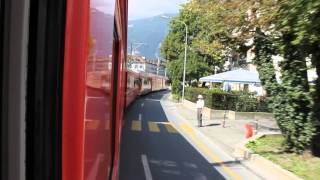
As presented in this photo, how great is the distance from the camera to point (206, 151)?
18.1 m

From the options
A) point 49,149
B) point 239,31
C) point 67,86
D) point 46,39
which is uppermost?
A: point 239,31

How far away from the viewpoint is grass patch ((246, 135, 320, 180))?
1257 cm

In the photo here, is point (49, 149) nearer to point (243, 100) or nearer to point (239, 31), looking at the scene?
point (239, 31)

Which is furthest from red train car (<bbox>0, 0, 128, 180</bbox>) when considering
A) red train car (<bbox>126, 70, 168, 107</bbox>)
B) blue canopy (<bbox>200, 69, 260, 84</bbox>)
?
blue canopy (<bbox>200, 69, 260, 84</bbox>)

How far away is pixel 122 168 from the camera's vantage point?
42.9 ft

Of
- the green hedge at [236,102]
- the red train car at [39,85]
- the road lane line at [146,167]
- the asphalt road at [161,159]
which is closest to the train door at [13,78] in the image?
the red train car at [39,85]

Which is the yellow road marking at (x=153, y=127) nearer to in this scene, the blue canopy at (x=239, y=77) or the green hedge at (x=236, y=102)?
the green hedge at (x=236, y=102)

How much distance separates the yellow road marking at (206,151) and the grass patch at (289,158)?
1162mm

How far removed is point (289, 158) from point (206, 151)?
3.90 m

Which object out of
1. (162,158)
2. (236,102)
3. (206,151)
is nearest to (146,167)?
(162,158)

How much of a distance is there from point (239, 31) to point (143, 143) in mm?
4928

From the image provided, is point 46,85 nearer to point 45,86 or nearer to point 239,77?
point 45,86

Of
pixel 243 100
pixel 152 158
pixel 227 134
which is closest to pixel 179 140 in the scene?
pixel 227 134

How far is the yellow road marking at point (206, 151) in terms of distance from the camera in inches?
542
